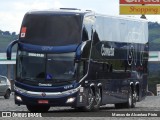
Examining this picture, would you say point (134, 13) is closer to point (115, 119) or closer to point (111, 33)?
point (111, 33)

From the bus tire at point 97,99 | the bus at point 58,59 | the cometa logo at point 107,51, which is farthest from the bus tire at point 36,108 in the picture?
the cometa logo at point 107,51

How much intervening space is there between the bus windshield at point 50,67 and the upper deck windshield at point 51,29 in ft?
1.36

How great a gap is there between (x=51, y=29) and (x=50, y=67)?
1.22 metres

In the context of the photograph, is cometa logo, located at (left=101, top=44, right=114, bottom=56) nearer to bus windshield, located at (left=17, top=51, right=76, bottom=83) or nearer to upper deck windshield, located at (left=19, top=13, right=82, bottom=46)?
upper deck windshield, located at (left=19, top=13, right=82, bottom=46)

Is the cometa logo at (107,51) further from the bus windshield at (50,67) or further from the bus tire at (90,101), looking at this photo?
the bus windshield at (50,67)

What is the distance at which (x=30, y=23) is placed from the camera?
24.7 meters

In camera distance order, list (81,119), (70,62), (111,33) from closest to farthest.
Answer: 1. (81,119)
2. (70,62)
3. (111,33)

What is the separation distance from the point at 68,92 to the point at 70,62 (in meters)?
0.94

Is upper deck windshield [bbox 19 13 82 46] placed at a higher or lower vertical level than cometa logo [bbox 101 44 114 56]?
higher

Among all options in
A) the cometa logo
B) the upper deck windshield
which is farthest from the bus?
the cometa logo

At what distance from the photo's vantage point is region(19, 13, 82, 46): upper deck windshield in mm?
24250

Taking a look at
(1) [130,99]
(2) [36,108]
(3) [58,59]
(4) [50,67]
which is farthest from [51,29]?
(1) [130,99]

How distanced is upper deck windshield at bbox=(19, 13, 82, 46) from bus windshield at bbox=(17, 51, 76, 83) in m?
0.42

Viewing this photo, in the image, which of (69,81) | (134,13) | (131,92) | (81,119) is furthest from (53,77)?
(134,13)
